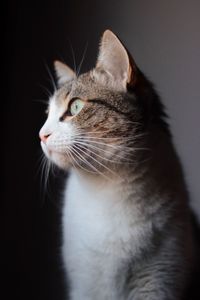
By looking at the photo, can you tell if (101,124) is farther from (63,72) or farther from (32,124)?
(32,124)

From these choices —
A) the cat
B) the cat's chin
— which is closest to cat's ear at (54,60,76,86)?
the cat

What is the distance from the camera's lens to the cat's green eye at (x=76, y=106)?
3.43 ft

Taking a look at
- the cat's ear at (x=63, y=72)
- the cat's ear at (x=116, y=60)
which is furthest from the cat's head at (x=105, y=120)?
the cat's ear at (x=63, y=72)

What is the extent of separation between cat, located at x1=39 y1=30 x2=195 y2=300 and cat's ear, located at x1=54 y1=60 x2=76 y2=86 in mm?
154

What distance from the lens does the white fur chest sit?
102 cm

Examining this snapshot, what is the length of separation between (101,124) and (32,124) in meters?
0.47

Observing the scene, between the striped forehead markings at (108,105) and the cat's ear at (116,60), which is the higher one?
the cat's ear at (116,60)

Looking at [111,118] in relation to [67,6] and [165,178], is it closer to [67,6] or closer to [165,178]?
[165,178]

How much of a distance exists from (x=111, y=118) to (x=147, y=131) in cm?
10

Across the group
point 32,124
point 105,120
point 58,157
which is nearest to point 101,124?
point 105,120

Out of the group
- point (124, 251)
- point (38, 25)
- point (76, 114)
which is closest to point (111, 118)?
point (76, 114)

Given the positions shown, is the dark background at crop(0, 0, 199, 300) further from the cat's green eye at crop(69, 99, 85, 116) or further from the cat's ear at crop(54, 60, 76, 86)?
the cat's green eye at crop(69, 99, 85, 116)

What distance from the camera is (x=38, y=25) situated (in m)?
1.41

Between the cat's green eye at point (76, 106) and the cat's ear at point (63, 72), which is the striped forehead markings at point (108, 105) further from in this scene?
the cat's ear at point (63, 72)
